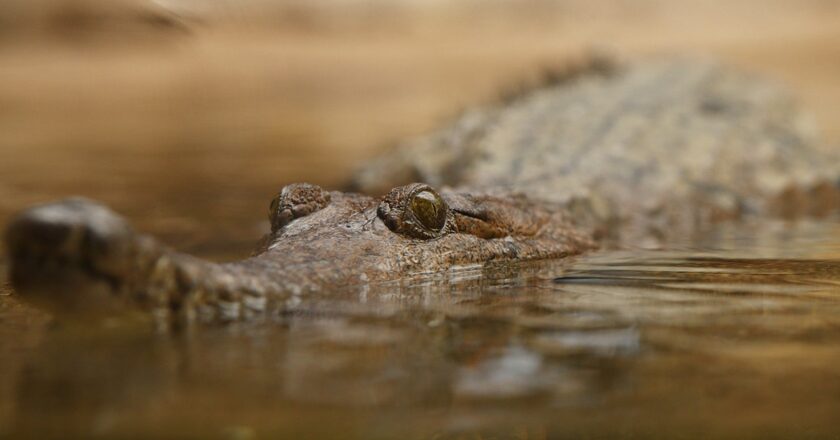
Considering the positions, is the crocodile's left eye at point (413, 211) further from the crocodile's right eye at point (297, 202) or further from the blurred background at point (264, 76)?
the blurred background at point (264, 76)

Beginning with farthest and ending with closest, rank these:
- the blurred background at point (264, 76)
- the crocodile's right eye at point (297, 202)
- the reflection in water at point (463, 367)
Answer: the blurred background at point (264, 76) → the crocodile's right eye at point (297, 202) → the reflection in water at point (463, 367)

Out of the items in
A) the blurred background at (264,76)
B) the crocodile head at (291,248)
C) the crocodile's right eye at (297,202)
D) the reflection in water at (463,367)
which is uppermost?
the blurred background at (264,76)

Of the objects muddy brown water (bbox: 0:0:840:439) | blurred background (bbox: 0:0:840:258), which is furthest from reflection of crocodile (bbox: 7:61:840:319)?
blurred background (bbox: 0:0:840:258)

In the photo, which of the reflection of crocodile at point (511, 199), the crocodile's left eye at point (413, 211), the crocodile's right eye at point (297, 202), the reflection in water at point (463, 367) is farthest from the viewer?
the crocodile's right eye at point (297, 202)

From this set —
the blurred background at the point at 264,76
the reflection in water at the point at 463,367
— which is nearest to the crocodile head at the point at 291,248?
the reflection in water at the point at 463,367

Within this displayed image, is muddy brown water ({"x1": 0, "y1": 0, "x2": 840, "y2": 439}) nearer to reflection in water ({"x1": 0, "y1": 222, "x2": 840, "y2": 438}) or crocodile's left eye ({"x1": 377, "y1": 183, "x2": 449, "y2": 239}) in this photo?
reflection in water ({"x1": 0, "y1": 222, "x2": 840, "y2": 438})

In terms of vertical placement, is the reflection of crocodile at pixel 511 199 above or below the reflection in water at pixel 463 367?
above

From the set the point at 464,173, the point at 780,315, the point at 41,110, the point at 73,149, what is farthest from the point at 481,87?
the point at 780,315

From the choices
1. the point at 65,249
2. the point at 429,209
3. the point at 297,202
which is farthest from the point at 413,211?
the point at 65,249
